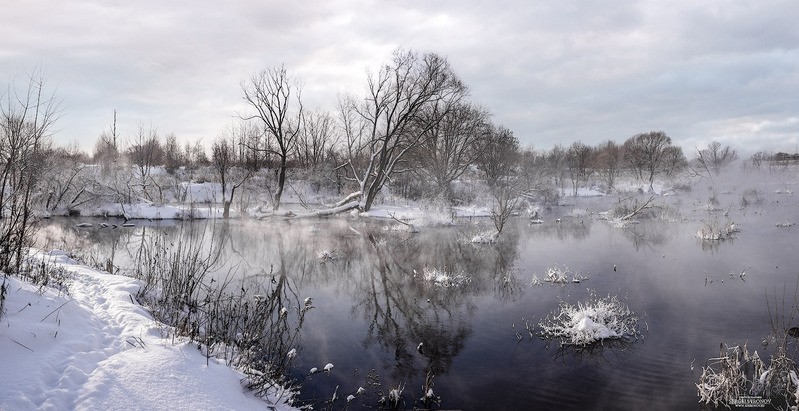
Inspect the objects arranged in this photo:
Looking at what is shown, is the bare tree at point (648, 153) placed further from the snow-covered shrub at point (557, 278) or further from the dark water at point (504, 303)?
the snow-covered shrub at point (557, 278)

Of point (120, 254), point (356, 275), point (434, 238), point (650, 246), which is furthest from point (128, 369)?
point (650, 246)

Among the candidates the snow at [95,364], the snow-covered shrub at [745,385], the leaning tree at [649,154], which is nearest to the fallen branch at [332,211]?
the snow at [95,364]

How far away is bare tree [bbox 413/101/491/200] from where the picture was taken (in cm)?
3934

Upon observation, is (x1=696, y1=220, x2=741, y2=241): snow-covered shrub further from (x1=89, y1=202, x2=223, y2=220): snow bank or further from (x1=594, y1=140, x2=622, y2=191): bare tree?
(x1=594, y1=140, x2=622, y2=191): bare tree

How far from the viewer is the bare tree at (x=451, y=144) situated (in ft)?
129

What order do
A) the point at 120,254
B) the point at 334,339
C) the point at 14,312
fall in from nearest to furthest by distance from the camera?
the point at 14,312 < the point at 334,339 < the point at 120,254

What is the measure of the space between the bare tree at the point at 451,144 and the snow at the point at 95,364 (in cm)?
3323

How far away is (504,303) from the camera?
11695mm

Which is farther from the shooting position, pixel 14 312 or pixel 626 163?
pixel 626 163

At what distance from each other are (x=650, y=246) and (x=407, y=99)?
56.9 ft

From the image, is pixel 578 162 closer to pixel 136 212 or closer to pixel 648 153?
pixel 648 153

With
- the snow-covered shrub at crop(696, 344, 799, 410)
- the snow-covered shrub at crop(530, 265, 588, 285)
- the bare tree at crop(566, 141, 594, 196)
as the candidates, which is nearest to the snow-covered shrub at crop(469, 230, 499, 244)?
the snow-covered shrub at crop(530, 265, 588, 285)

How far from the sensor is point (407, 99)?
29562 mm

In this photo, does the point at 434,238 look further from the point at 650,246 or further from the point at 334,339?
the point at 334,339
